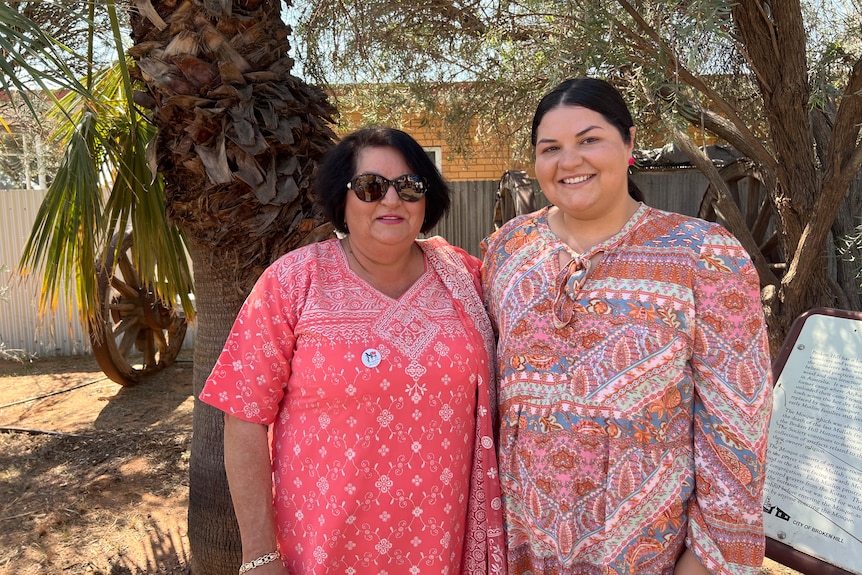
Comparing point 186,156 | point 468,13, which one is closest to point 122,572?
point 186,156

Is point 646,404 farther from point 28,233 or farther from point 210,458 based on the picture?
point 28,233

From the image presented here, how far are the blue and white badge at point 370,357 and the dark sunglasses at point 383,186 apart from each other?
452 mm

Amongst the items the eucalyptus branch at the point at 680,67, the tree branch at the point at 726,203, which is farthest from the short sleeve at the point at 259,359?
the tree branch at the point at 726,203

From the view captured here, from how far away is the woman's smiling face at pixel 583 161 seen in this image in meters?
1.69

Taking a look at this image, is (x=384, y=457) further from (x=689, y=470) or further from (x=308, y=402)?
(x=689, y=470)

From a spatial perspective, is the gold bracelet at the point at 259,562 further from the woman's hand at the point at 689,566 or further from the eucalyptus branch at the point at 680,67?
the eucalyptus branch at the point at 680,67

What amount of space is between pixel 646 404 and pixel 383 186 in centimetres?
94

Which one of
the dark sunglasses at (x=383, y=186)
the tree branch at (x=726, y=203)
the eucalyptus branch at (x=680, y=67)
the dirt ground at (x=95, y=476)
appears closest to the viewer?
the dark sunglasses at (x=383, y=186)

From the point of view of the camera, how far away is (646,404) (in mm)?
1621

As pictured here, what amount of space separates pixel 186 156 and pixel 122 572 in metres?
2.48

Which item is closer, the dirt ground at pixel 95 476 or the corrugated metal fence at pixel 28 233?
the dirt ground at pixel 95 476

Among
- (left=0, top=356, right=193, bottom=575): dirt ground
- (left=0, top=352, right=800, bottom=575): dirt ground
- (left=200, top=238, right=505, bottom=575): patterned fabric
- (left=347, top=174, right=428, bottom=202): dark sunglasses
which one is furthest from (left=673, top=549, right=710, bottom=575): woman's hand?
(left=0, top=356, right=193, bottom=575): dirt ground

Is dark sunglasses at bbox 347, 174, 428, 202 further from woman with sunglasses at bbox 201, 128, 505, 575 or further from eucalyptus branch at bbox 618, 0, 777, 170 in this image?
eucalyptus branch at bbox 618, 0, 777, 170

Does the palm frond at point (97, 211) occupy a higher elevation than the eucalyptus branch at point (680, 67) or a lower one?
lower
